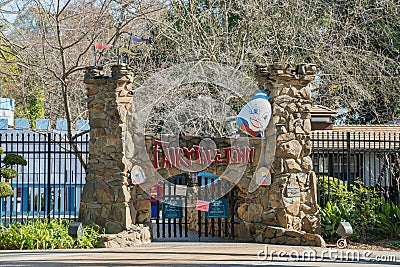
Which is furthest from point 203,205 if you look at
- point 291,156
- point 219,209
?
point 291,156

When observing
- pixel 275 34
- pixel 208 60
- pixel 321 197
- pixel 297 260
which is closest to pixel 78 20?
pixel 208 60

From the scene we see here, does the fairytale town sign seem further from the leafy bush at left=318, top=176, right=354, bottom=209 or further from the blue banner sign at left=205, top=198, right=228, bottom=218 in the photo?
the leafy bush at left=318, top=176, right=354, bottom=209

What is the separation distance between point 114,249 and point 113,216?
1.22 meters

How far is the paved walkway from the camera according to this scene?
466 inches

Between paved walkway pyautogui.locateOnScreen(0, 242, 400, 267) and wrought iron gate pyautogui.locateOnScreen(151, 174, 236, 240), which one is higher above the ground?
wrought iron gate pyautogui.locateOnScreen(151, 174, 236, 240)

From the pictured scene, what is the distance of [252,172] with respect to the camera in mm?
16219

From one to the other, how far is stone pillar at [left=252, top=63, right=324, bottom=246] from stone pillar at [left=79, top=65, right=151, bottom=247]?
10.6 feet

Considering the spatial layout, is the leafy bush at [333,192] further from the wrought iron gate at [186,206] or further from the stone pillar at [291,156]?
the wrought iron gate at [186,206]

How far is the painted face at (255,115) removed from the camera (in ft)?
50.9

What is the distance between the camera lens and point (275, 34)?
→ 62.4 feet

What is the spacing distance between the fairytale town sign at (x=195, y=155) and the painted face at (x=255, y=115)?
1.75 feet

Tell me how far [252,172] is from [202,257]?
3.95m

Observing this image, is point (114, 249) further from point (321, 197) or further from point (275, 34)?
point (275, 34)

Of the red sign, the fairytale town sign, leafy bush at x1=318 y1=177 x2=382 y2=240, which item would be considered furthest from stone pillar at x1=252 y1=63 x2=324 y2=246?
the red sign
